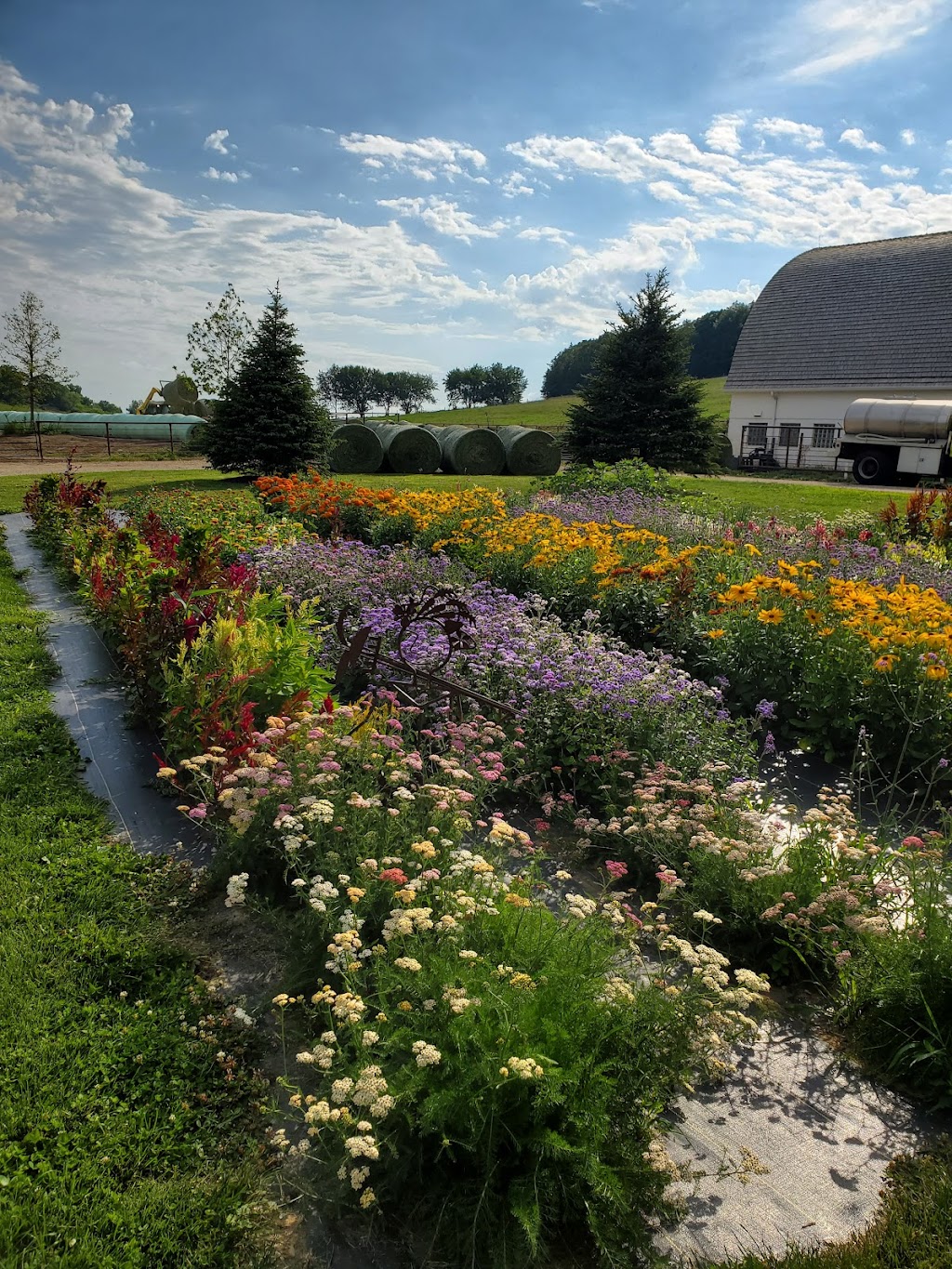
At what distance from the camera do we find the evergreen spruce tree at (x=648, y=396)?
2317 centimetres

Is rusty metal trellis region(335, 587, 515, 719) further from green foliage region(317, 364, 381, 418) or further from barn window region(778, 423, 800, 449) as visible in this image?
green foliage region(317, 364, 381, 418)

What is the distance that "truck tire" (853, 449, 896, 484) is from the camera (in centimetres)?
2136

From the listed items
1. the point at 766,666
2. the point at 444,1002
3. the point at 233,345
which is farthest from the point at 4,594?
the point at 233,345

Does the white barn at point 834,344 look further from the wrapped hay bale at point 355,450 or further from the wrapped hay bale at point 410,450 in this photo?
the wrapped hay bale at point 355,450

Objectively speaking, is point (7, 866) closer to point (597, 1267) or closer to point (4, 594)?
point (597, 1267)

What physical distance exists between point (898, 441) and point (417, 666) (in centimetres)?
2040

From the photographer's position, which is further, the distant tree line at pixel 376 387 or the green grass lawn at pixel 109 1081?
the distant tree line at pixel 376 387

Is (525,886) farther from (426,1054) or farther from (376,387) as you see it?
(376,387)

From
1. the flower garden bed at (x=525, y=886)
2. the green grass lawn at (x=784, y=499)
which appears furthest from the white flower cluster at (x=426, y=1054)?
the green grass lawn at (x=784, y=499)

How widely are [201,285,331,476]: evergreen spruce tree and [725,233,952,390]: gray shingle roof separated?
18.4 meters

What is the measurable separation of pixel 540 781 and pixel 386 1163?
2.47 m

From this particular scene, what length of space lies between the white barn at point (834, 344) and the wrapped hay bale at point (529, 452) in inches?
358

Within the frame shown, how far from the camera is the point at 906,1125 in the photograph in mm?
2348

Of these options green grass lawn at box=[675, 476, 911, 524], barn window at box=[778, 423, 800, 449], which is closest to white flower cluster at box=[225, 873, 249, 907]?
green grass lawn at box=[675, 476, 911, 524]
